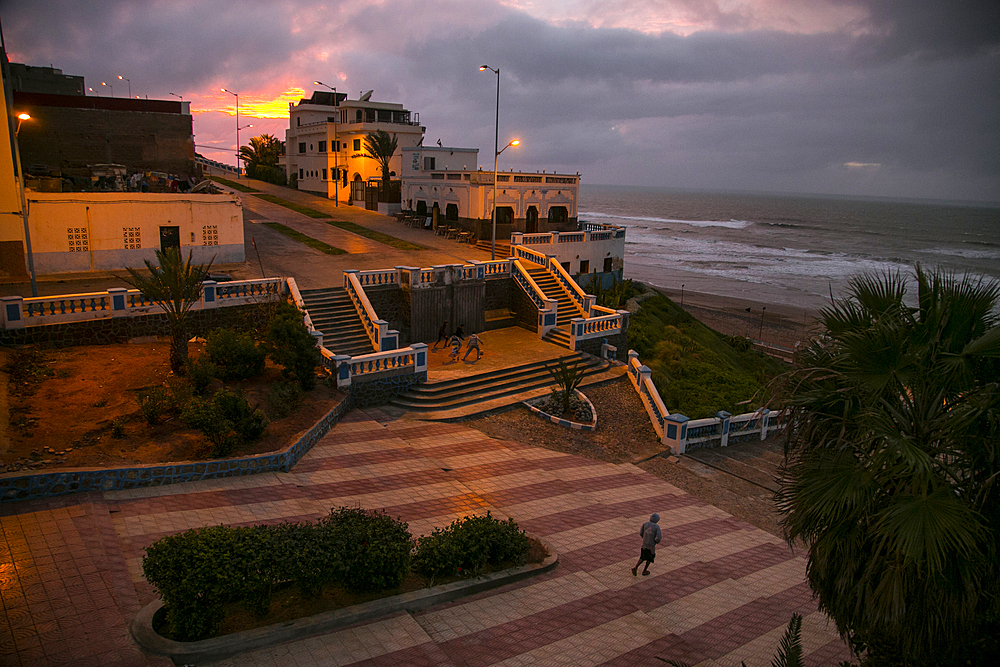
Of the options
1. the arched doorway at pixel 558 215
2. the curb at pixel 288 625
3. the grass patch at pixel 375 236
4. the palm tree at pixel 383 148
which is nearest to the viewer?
the curb at pixel 288 625

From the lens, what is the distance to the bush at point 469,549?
9.23m

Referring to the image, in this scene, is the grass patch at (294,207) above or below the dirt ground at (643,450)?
above

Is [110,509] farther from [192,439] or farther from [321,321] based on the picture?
[321,321]

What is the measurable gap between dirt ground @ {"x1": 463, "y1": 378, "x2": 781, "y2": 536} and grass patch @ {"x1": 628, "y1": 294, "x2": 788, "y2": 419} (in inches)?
73.7

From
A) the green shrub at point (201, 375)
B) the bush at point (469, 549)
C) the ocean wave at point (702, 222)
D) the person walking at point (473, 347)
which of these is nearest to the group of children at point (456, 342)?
the person walking at point (473, 347)

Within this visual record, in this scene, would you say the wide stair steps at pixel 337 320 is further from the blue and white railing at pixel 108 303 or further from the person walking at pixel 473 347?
the person walking at pixel 473 347

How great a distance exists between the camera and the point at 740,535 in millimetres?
12891

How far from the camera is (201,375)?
14906 mm

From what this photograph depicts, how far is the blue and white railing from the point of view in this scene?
1661 centimetres

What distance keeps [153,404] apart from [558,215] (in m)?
30.7

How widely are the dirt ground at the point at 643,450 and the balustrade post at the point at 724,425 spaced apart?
21cm

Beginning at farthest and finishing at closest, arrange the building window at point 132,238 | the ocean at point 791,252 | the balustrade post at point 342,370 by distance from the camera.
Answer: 1. the ocean at point 791,252
2. the building window at point 132,238
3. the balustrade post at point 342,370

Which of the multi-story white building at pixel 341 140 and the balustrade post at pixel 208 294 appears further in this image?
the multi-story white building at pixel 341 140

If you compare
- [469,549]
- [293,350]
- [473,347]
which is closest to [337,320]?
[473,347]
